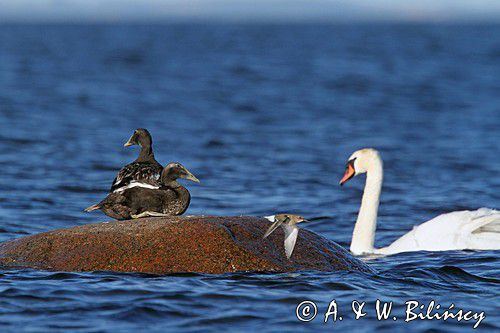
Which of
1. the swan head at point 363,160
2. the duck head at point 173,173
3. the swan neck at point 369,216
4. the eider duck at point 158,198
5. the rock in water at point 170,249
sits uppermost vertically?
the swan head at point 363,160

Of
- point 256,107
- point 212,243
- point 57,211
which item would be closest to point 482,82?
point 256,107

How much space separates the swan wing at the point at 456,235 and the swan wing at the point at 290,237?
267cm

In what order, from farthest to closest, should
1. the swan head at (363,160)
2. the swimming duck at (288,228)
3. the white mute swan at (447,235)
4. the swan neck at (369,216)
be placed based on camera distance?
the swan head at (363,160) < the swan neck at (369,216) < the white mute swan at (447,235) < the swimming duck at (288,228)

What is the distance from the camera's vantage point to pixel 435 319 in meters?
7.29

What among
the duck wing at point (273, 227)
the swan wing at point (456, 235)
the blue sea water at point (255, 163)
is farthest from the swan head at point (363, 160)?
the duck wing at point (273, 227)

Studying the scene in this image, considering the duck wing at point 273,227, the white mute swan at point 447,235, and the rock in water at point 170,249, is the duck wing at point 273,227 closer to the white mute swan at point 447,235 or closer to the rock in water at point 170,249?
the rock in water at point 170,249

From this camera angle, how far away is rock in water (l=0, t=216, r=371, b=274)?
8.11 m

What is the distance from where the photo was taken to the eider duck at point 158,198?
8.63 metres

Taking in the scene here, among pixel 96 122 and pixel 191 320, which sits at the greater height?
pixel 96 122

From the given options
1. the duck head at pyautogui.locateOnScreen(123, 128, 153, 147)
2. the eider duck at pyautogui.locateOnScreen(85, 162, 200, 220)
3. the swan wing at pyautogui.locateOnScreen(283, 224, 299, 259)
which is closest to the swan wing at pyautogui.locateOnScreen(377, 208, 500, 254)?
the swan wing at pyautogui.locateOnScreen(283, 224, 299, 259)

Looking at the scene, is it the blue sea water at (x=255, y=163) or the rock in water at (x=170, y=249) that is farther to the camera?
the rock in water at (x=170, y=249)

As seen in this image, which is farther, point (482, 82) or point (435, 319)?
point (482, 82)

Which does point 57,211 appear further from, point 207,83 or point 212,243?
point 207,83

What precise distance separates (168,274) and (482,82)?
29.3 meters
